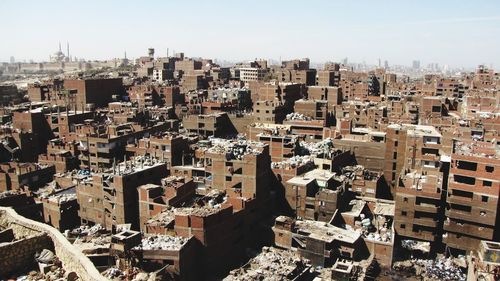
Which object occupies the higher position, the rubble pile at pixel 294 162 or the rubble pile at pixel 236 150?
the rubble pile at pixel 236 150

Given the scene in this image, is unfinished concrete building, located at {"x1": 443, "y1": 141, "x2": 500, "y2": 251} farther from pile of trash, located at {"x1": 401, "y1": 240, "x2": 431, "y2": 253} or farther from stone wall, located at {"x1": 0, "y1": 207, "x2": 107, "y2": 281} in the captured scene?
stone wall, located at {"x1": 0, "y1": 207, "x2": 107, "y2": 281}

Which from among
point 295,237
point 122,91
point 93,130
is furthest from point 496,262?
point 122,91

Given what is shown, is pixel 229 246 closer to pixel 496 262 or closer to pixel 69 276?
pixel 496 262

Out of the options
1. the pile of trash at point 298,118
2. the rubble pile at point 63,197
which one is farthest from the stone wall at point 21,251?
the pile of trash at point 298,118

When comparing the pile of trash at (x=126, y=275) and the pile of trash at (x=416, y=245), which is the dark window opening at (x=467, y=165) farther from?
the pile of trash at (x=126, y=275)

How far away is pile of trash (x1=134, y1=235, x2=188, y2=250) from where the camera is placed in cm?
2671

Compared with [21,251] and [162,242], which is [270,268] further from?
[21,251]

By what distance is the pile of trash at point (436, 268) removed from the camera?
30.3m

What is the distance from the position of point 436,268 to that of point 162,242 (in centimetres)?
1901

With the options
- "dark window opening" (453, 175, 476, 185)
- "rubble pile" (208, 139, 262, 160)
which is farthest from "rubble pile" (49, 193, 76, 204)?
"dark window opening" (453, 175, 476, 185)

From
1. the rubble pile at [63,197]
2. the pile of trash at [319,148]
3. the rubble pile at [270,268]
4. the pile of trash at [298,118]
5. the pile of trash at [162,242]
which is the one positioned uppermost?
the pile of trash at [298,118]

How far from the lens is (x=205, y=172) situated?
134 ft

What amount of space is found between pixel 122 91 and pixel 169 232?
188 feet

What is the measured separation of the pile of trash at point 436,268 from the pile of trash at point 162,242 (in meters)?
15.6
